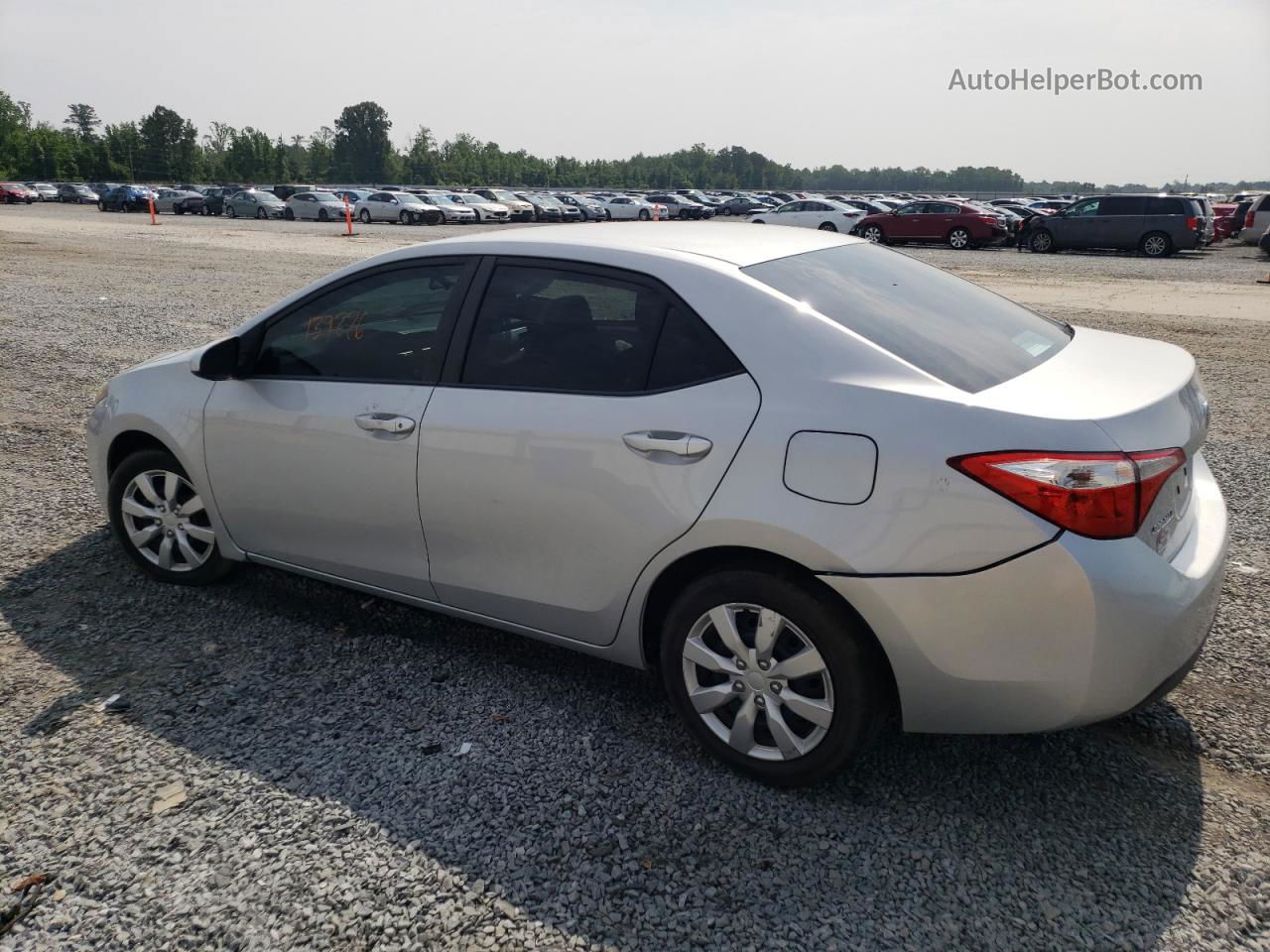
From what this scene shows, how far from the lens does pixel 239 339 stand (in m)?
3.98

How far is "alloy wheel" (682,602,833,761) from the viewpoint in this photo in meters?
2.81

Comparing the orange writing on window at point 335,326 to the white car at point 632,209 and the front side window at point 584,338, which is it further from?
the white car at point 632,209

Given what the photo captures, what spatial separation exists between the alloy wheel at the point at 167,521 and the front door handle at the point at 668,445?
90.2 inches

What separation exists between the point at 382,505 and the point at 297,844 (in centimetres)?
126

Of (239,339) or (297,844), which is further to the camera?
(239,339)

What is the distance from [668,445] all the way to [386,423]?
46.1 inches

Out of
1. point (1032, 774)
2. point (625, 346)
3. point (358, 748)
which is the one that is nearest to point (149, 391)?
point (358, 748)

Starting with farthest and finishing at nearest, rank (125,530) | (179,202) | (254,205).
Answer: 1. (179,202)
2. (254,205)
3. (125,530)

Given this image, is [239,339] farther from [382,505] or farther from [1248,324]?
[1248,324]

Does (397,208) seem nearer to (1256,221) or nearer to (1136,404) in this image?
(1256,221)

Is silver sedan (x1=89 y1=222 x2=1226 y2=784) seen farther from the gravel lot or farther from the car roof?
the gravel lot

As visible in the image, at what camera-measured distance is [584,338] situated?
3.29 metres

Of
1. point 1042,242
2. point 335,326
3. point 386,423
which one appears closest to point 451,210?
point 1042,242

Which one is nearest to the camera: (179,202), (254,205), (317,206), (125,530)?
(125,530)
